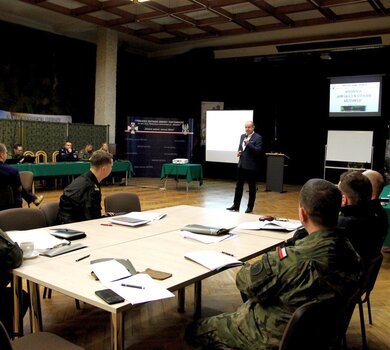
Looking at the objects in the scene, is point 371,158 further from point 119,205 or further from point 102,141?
point 119,205

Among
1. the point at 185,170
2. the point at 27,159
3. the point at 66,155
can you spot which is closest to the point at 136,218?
the point at 27,159

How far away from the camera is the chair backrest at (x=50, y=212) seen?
3107 millimetres

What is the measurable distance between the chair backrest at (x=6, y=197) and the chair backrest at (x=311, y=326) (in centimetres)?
343

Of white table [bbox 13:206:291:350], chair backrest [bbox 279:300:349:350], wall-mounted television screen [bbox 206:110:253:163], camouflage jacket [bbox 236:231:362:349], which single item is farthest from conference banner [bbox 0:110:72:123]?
chair backrest [bbox 279:300:349:350]

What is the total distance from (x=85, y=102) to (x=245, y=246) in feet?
36.0

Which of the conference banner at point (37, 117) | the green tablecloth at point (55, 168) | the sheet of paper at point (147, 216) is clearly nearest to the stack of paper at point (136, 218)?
the sheet of paper at point (147, 216)

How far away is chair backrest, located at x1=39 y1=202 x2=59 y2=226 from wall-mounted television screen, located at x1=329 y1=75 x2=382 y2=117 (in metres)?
9.20

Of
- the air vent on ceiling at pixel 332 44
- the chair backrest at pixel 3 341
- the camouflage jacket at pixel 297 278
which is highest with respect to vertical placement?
the air vent on ceiling at pixel 332 44

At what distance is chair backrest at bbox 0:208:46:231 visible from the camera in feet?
8.95

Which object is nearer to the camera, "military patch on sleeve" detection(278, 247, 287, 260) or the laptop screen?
"military patch on sleeve" detection(278, 247, 287, 260)

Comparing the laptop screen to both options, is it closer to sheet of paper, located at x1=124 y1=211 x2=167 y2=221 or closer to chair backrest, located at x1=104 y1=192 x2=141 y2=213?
chair backrest, located at x1=104 y1=192 x2=141 y2=213

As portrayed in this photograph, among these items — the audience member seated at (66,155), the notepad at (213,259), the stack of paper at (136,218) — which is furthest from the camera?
the audience member seated at (66,155)

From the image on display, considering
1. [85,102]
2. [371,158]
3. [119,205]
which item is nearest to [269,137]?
[371,158]

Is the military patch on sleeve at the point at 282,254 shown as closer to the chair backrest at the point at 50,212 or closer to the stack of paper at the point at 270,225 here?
the stack of paper at the point at 270,225
